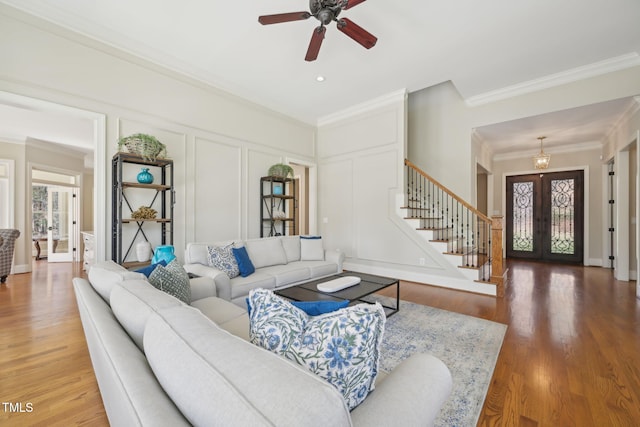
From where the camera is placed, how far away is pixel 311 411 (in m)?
0.52

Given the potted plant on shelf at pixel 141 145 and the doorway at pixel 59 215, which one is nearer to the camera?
the potted plant on shelf at pixel 141 145

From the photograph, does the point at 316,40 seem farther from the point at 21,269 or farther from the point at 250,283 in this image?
the point at 21,269

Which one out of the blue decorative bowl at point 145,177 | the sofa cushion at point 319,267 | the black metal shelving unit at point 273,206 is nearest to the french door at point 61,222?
the blue decorative bowl at point 145,177

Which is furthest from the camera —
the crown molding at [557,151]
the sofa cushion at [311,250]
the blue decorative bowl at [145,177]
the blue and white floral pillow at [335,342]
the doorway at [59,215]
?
the doorway at [59,215]

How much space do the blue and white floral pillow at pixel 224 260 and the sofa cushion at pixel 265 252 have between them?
1.57 feet

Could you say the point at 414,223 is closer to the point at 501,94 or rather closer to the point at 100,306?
the point at 501,94

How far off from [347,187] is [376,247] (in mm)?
1359

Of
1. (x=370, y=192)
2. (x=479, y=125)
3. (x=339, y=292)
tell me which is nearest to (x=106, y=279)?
(x=339, y=292)

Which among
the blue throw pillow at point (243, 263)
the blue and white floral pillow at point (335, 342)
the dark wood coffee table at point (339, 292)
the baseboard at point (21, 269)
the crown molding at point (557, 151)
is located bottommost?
the baseboard at point (21, 269)

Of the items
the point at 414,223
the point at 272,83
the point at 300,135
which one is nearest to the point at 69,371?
the point at 272,83

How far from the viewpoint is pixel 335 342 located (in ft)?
2.75

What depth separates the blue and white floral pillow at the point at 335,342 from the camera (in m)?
0.82

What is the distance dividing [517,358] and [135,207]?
4.42 meters

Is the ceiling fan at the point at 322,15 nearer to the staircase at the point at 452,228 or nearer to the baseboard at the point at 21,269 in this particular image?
the staircase at the point at 452,228
